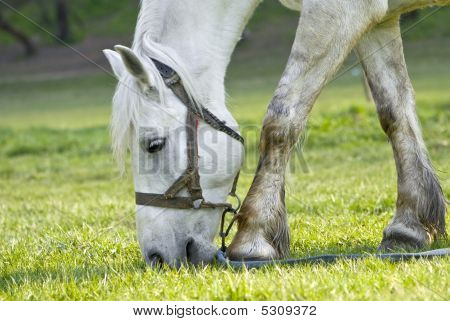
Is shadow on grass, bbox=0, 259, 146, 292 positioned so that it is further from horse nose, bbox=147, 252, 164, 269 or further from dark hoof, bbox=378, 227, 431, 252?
dark hoof, bbox=378, 227, 431, 252

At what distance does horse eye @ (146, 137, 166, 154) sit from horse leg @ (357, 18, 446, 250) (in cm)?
129

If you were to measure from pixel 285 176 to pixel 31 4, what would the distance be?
39787 mm

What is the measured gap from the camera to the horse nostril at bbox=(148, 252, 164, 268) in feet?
12.5

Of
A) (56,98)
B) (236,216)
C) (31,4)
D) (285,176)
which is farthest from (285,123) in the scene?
(31,4)

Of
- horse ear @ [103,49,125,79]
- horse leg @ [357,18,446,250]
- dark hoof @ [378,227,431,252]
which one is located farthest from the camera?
horse leg @ [357,18,446,250]

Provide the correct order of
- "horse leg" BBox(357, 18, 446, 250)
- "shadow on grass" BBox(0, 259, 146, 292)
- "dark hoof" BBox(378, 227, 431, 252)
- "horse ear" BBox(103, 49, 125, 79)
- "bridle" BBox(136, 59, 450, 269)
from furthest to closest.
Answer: "horse leg" BBox(357, 18, 446, 250) < "dark hoof" BBox(378, 227, 431, 252) < "horse ear" BBox(103, 49, 125, 79) < "bridle" BBox(136, 59, 450, 269) < "shadow on grass" BBox(0, 259, 146, 292)

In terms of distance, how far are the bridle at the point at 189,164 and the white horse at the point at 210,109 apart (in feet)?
0.09

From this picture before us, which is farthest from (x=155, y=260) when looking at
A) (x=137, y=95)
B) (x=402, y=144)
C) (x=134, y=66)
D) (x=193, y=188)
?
(x=402, y=144)

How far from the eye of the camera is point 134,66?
3781 millimetres

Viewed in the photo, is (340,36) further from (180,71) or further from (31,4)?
(31,4)

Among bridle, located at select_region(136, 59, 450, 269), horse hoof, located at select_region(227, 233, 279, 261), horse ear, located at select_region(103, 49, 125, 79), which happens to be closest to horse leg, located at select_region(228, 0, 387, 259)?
horse hoof, located at select_region(227, 233, 279, 261)

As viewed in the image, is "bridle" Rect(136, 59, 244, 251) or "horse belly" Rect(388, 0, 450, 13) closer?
"bridle" Rect(136, 59, 244, 251)

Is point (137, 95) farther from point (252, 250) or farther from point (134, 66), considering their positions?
point (252, 250)

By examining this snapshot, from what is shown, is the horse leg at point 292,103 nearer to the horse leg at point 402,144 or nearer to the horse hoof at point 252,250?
the horse hoof at point 252,250
